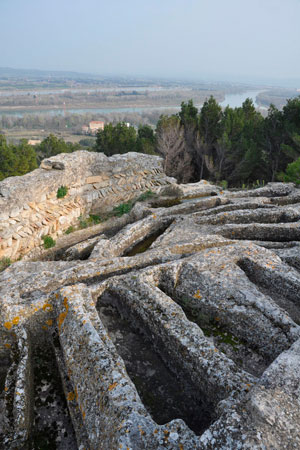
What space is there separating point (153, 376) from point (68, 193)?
8.96 meters

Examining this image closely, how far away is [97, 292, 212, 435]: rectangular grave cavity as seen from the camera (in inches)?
166

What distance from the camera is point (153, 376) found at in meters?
4.83

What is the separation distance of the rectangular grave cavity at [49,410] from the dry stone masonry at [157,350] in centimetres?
2

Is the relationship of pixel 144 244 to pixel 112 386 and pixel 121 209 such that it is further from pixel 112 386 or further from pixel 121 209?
pixel 112 386

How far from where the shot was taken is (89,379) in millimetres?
4152

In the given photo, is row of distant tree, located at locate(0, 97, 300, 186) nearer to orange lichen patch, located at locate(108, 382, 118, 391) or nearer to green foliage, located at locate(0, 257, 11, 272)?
green foliage, located at locate(0, 257, 11, 272)

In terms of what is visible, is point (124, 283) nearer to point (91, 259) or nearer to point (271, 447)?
point (91, 259)

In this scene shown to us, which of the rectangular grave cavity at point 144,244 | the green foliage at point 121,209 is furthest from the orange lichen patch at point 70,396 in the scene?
the green foliage at point 121,209

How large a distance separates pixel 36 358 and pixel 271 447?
4.10m

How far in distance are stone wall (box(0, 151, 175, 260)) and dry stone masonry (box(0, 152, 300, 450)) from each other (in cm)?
265

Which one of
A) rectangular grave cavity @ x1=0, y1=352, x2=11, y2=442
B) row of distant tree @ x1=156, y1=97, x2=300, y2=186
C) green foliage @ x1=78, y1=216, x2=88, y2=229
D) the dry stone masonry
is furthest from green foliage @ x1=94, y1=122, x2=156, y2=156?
rectangular grave cavity @ x1=0, y1=352, x2=11, y2=442

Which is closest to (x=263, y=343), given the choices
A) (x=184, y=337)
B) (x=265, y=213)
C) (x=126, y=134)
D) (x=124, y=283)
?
(x=184, y=337)

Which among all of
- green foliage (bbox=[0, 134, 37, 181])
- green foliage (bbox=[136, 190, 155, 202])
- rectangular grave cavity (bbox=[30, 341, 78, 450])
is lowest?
green foliage (bbox=[0, 134, 37, 181])

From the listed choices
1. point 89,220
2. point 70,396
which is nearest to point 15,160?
point 89,220
